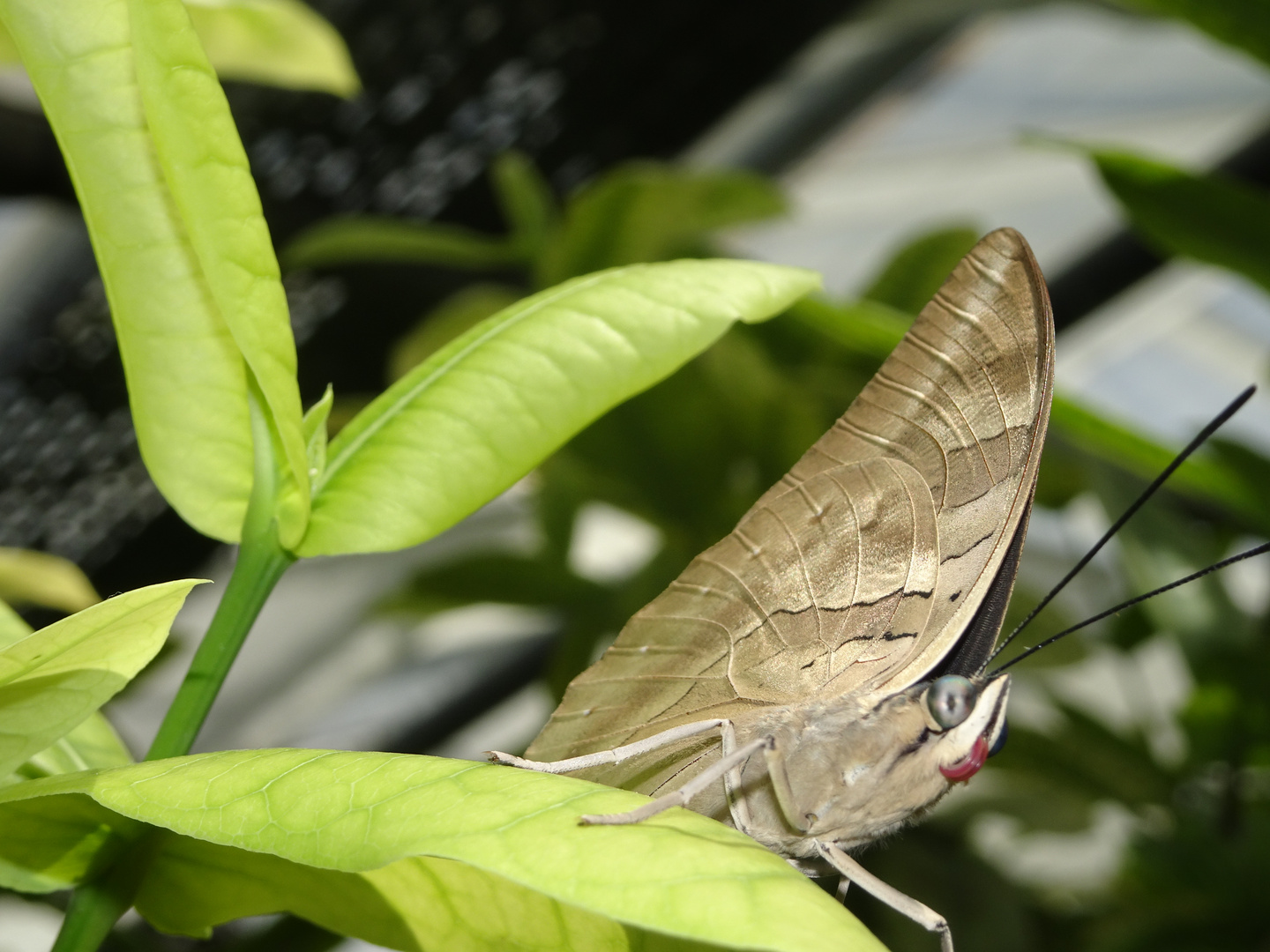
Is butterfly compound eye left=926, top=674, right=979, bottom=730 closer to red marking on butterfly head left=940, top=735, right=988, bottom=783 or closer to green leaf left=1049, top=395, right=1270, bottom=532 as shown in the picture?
red marking on butterfly head left=940, top=735, right=988, bottom=783

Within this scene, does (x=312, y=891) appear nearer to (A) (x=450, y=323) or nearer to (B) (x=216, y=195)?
(B) (x=216, y=195)

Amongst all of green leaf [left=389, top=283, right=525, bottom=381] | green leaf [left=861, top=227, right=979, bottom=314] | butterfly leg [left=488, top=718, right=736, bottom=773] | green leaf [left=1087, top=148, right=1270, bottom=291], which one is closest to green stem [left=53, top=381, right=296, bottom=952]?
butterfly leg [left=488, top=718, right=736, bottom=773]

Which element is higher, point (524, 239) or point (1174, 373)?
point (524, 239)

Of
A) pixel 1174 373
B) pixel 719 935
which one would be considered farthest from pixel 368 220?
pixel 1174 373

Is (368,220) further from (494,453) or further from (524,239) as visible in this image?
(494,453)

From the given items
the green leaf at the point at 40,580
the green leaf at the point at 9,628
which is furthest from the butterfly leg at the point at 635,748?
the green leaf at the point at 40,580
